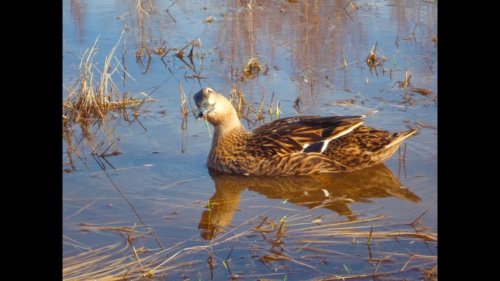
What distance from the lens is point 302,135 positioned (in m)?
7.06

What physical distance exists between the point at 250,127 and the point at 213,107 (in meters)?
0.80

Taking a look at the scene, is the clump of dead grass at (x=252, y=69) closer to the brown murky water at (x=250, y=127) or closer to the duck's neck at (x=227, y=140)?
the brown murky water at (x=250, y=127)

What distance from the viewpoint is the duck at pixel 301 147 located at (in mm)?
6965

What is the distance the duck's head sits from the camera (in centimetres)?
706

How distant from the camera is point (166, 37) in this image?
10.3 m

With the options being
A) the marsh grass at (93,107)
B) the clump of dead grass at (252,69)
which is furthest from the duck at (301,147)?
the clump of dead grass at (252,69)

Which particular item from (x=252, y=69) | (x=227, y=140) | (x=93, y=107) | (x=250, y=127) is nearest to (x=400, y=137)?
(x=227, y=140)

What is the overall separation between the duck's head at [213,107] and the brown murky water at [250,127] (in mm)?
316

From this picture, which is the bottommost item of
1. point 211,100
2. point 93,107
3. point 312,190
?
point 312,190

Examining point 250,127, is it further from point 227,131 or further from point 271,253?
point 271,253

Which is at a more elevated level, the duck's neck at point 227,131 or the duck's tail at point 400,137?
the duck's neck at point 227,131

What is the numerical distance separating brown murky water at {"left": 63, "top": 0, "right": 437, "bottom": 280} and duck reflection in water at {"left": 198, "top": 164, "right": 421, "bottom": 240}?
2 centimetres

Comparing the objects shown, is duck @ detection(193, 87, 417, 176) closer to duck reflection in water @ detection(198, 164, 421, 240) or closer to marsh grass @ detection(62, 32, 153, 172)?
duck reflection in water @ detection(198, 164, 421, 240)
